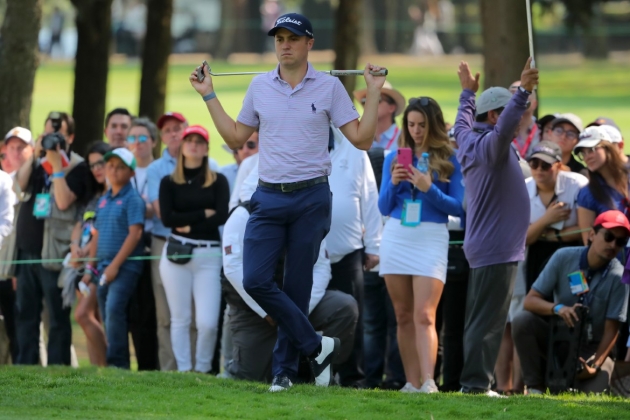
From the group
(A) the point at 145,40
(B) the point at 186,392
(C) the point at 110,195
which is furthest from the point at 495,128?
(A) the point at 145,40

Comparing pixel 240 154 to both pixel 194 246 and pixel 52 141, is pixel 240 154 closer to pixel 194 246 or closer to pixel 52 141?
pixel 194 246

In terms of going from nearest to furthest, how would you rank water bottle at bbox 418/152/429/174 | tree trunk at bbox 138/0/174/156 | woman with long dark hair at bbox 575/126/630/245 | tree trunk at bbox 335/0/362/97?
water bottle at bbox 418/152/429/174 → woman with long dark hair at bbox 575/126/630/245 → tree trunk at bbox 138/0/174/156 → tree trunk at bbox 335/0/362/97

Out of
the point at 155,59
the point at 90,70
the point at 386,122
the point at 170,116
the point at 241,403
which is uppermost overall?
the point at 155,59

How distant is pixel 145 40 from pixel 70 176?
27.8 ft

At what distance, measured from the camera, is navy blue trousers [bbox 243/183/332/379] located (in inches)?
307

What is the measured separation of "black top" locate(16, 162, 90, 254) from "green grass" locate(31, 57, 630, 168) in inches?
815

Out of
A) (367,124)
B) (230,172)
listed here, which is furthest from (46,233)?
(367,124)

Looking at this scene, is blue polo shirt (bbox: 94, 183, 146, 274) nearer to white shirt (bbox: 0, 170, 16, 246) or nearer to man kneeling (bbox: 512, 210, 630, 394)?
white shirt (bbox: 0, 170, 16, 246)

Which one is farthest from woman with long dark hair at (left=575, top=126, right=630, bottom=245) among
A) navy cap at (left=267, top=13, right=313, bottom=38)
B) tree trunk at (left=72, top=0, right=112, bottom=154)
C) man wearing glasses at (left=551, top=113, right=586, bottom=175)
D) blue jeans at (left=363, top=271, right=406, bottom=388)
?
tree trunk at (left=72, top=0, right=112, bottom=154)

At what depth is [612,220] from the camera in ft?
31.1

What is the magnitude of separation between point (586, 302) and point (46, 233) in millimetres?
5261

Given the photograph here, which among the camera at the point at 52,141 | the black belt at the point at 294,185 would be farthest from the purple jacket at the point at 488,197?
the camera at the point at 52,141

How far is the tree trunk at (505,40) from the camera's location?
14.6 metres

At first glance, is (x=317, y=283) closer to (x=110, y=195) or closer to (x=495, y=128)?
(x=495, y=128)
